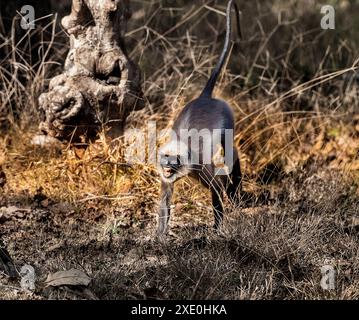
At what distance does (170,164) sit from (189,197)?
0.64m

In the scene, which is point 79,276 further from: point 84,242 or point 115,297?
point 84,242

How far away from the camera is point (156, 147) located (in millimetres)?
5504

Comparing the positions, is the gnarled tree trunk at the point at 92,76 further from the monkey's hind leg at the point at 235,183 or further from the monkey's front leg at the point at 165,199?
the monkey's hind leg at the point at 235,183

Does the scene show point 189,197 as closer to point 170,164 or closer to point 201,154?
point 201,154

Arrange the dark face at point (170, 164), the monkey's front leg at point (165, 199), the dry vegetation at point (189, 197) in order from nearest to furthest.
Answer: the dry vegetation at point (189, 197) → the dark face at point (170, 164) → the monkey's front leg at point (165, 199)

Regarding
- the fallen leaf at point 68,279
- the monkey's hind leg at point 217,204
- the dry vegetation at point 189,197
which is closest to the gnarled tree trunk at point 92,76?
the dry vegetation at point 189,197

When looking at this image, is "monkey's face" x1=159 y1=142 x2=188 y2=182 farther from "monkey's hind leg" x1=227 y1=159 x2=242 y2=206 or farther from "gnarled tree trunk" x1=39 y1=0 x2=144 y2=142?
"gnarled tree trunk" x1=39 y1=0 x2=144 y2=142

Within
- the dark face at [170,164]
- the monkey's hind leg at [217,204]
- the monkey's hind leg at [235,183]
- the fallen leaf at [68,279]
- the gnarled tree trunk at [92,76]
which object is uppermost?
the gnarled tree trunk at [92,76]

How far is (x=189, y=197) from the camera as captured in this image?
17.5 feet

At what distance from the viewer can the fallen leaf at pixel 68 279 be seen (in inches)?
154

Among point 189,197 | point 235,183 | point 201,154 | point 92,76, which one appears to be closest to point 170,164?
point 201,154

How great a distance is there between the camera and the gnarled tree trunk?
538 cm

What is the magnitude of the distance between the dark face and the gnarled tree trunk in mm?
773

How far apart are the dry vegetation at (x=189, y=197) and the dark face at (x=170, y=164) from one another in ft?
1.14
